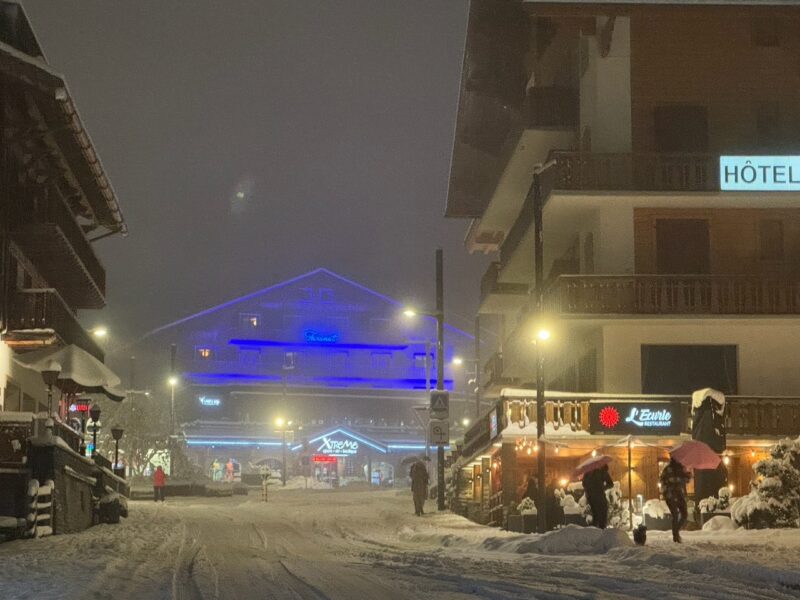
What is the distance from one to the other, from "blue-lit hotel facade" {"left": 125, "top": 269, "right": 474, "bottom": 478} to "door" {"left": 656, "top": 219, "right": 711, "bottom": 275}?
47.8 metres

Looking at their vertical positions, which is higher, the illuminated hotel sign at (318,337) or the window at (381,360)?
the illuminated hotel sign at (318,337)

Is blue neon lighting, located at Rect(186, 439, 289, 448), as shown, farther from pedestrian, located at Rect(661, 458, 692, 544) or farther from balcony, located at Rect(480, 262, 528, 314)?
pedestrian, located at Rect(661, 458, 692, 544)

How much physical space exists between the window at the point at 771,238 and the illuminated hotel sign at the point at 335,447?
4846 cm

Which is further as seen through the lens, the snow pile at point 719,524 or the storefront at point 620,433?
the storefront at point 620,433

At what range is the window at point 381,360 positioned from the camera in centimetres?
8988

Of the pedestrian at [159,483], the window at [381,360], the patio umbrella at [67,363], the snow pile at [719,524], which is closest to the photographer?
the snow pile at [719,524]

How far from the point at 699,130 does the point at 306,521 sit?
51.6ft

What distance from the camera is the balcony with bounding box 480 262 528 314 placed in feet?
156

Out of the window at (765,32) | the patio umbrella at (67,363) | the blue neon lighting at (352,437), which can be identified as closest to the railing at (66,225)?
the patio umbrella at (67,363)

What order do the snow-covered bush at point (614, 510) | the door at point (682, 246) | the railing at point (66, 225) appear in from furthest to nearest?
1. the door at point (682, 246)
2. the railing at point (66, 225)
3. the snow-covered bush at point (614, 510)

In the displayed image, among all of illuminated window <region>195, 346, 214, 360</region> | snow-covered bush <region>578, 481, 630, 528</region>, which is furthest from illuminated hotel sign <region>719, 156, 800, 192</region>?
illuminated window <region>195, 346, 214, 360</region>

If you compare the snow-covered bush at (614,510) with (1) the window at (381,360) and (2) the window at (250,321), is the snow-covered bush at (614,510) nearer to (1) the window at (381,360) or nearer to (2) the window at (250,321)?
(1) the window at (381,360)

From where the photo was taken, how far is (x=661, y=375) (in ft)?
117

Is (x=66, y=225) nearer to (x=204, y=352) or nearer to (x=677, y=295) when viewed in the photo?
(x=677, y=295)
